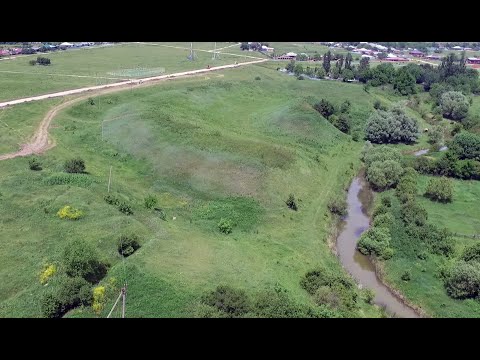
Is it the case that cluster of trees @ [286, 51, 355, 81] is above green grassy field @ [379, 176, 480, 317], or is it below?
above

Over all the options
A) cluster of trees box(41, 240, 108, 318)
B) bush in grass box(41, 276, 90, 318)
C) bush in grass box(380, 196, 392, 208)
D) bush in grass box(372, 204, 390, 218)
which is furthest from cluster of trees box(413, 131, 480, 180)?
bush in grass box(41, 276, 90, 318)

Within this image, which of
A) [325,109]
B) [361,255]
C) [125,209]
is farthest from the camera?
[325,109]

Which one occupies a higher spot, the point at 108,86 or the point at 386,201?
the point at 108,86

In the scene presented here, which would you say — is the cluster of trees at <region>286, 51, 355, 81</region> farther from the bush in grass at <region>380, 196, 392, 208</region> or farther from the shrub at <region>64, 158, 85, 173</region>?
the shrub at <region>64, 158, 85, 173</region>

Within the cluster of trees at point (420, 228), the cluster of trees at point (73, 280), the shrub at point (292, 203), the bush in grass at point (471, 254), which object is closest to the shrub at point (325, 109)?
the cluster of trees at point (420, 228)

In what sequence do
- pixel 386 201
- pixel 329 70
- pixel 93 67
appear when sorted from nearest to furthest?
pixel 386 201 < pixel 93 67 < pixel 329 70

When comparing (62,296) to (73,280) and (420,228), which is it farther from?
(420,228)

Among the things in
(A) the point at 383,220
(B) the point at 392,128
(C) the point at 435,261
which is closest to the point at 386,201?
→ (A) the point at 383,220
